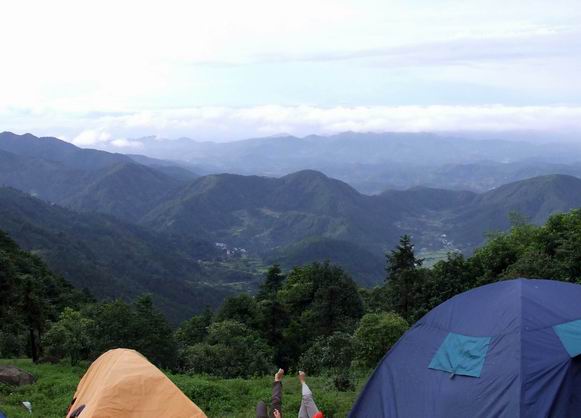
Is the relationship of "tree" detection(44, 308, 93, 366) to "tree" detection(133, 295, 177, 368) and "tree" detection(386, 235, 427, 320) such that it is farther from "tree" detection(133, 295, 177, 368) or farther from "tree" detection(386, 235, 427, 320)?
"tree" detection(386, 235, 427, 320)

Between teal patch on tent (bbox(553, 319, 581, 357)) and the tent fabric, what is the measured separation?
237 inches

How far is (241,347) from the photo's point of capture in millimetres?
25406

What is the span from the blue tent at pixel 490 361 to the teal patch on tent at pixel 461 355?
2 centimetres

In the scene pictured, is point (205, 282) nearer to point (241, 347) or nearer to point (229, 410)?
point (241, 347)

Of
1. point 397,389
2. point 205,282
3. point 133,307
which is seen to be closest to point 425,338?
point 397,389

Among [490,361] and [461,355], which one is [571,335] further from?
[461,355]

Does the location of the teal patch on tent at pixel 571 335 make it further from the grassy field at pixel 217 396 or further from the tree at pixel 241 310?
the tree at pixel 241 310

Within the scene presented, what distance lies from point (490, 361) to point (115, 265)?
163967mm

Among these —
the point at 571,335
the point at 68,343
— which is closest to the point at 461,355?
the point at 571,335

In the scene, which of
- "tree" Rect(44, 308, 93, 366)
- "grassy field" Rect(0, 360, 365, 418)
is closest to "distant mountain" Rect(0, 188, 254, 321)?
"tree" Rect(44, 308, 93, 366)

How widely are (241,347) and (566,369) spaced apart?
1962cm

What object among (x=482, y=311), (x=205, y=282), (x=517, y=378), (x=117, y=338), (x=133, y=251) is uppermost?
(x=482, y=311)

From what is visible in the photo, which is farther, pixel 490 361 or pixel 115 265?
pixel 115 265

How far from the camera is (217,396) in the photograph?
13.1 m
